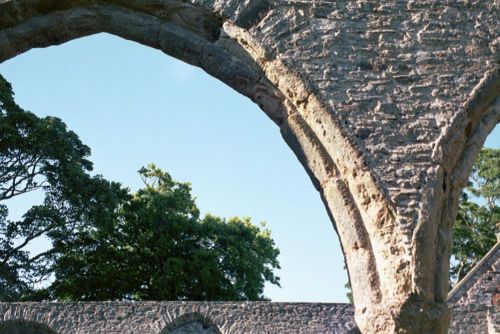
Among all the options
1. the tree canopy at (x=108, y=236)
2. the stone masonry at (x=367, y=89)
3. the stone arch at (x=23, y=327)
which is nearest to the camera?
the stone masonry at (x=367, y=89)

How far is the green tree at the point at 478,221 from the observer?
20.0 m

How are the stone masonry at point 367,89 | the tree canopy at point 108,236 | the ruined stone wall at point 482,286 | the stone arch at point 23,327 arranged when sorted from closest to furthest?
the stone masonry at point 367,89 < the stone arch at point 23,327 < the ruined stone wall at point 482,286 < the tree canopy at point 108,236

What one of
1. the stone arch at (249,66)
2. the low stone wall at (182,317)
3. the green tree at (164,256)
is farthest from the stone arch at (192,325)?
the stone arch at (249,66)

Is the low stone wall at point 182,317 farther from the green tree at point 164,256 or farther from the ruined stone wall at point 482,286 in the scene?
the green tree at point 164,256

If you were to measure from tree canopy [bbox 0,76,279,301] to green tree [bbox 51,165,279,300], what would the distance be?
3 cm

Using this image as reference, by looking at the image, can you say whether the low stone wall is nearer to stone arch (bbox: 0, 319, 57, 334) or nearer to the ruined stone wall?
stone arch (bbox: 0, 319, 57, 334)

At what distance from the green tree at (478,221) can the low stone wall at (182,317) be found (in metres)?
9.70

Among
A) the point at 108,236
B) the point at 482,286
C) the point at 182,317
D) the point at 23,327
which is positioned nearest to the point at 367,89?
the point at 182,317

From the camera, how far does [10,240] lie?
1606 centimetres

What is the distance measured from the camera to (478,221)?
20.6 meters

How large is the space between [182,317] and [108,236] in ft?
27.1

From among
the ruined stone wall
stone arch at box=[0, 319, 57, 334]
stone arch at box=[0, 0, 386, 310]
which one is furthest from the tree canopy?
stone arch at box=[0, 0, 386, 310]

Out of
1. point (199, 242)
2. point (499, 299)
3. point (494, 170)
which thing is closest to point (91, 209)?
point (199, 242)

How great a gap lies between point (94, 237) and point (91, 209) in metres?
1.78
